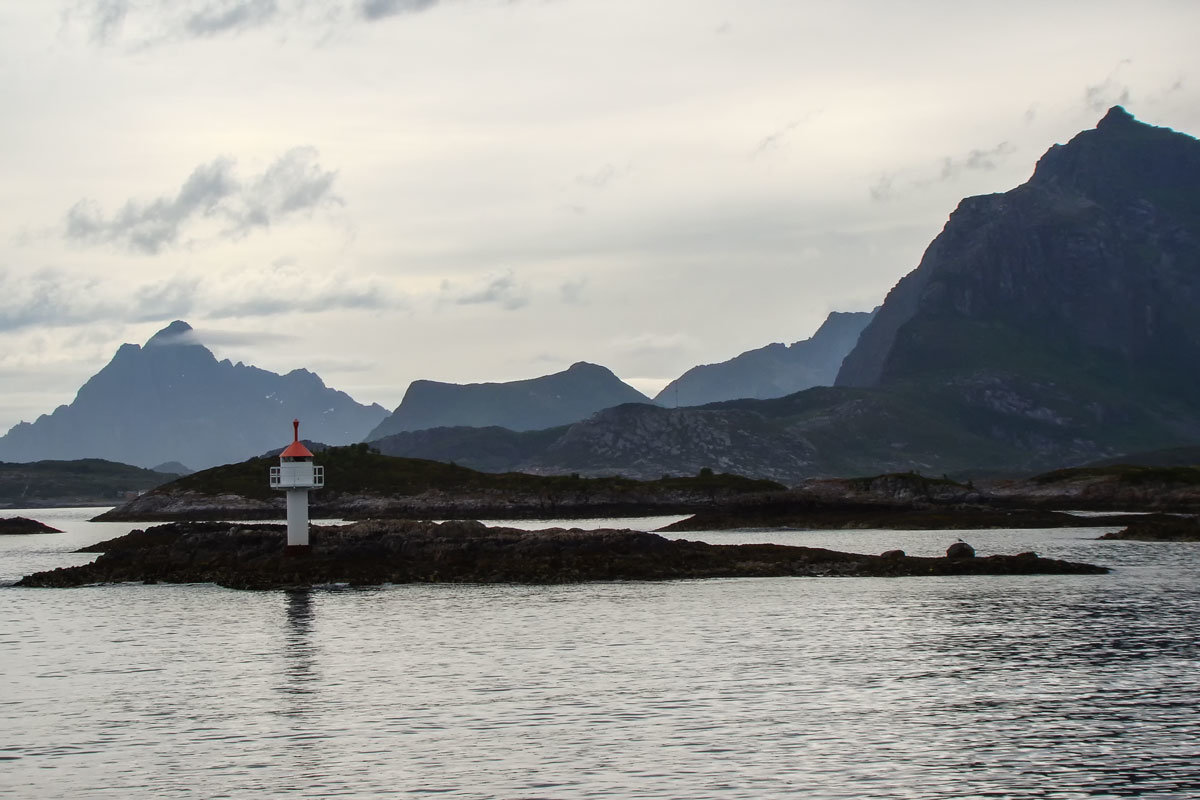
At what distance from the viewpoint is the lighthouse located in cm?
8081

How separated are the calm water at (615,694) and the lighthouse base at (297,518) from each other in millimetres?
8343

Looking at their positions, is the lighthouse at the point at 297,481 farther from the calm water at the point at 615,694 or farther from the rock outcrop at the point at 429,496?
the rock outcrop at the point at 429,496

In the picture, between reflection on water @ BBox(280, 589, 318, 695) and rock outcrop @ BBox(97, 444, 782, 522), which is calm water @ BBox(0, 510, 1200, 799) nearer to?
reflection on water @ BBox(280, 589, 318, 695)

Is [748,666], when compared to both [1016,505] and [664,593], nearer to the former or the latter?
[664,593]

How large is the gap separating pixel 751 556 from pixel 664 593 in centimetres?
1432

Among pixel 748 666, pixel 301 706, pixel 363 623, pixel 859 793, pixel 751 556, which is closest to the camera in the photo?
pixel 859 793

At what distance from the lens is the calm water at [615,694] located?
111 feet

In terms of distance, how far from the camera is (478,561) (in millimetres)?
87188

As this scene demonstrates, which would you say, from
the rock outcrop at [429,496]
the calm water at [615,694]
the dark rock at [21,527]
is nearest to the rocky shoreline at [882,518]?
the rock outcrop at [429,496]

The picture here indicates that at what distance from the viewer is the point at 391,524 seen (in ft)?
307

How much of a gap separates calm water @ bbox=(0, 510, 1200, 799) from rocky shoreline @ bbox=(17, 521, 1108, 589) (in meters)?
6.90

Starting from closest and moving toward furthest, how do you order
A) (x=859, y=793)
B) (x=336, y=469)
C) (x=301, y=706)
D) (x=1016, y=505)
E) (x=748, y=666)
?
(x=859, y=793) < (x=301, y=706) < (x=748, y=666) < (x=1016, y=505) < (x=336, y=469)

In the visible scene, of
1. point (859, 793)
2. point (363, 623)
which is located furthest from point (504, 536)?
point (859, 793)

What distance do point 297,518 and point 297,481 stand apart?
560 cm
